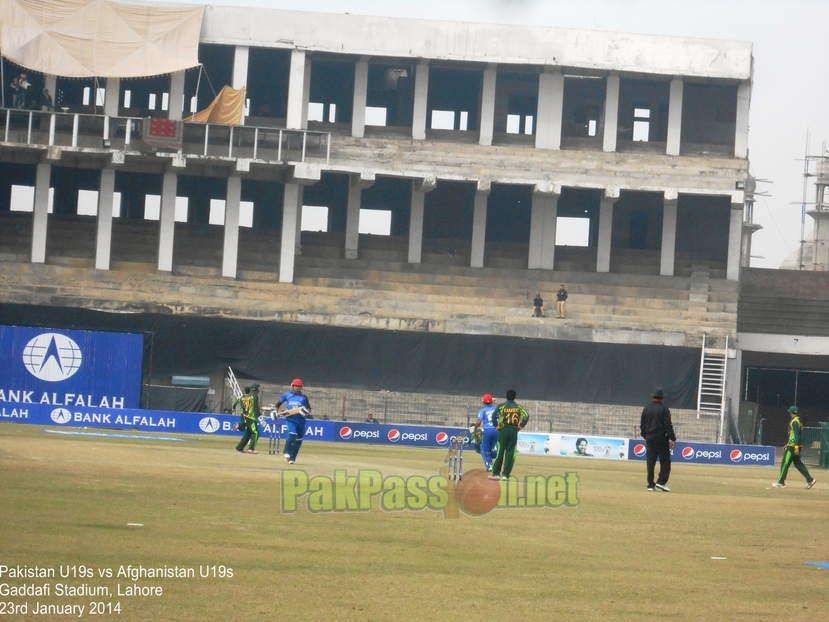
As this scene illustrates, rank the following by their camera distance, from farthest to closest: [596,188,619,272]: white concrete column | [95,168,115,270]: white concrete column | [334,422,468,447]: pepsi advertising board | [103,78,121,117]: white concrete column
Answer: [596,188,619,272]: white concrete column < [103,78,121,117]: white concrete column < [95,168,115,270]: white concrete column < [334,422,468,447]: pepsi advertising board

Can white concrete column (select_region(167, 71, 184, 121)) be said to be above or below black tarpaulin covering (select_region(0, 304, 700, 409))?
above

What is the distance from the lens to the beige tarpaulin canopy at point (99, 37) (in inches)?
2073

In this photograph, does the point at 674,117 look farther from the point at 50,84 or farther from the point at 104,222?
the point at 50,84

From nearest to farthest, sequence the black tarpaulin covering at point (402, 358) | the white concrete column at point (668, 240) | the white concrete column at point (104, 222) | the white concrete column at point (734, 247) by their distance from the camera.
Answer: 1. the black tarpaulin covering at point (402, 358)
2. the white concrete column at point (104, 222)
3. the white concrete column at point (734, 247)
4. the white concrete column at point (668, 240)

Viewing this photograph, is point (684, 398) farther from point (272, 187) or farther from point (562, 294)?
point (272, 187)

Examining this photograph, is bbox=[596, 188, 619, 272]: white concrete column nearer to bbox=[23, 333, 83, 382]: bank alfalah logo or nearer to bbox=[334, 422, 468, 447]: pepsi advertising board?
bbox=[334, 422, 468, 447]: pepsi advertising board

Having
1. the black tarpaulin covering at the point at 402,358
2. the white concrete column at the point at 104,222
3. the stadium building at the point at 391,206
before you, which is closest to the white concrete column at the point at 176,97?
the stadium building at the point at 391,206

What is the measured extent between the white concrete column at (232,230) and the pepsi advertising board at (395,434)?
1225 cm

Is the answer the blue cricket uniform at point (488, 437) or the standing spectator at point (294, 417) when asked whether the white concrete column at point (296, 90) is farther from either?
the blue cricket uniform at point (488, 437)

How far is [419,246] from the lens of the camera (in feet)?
188

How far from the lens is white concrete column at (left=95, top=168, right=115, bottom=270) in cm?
5281

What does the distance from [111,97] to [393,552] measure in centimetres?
4544

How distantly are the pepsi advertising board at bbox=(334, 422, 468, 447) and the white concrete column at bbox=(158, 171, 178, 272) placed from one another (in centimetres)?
1363

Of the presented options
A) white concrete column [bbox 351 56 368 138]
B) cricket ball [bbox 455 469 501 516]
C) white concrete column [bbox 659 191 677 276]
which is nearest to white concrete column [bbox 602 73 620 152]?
white concrete column [bbox 659 191 677 276]
